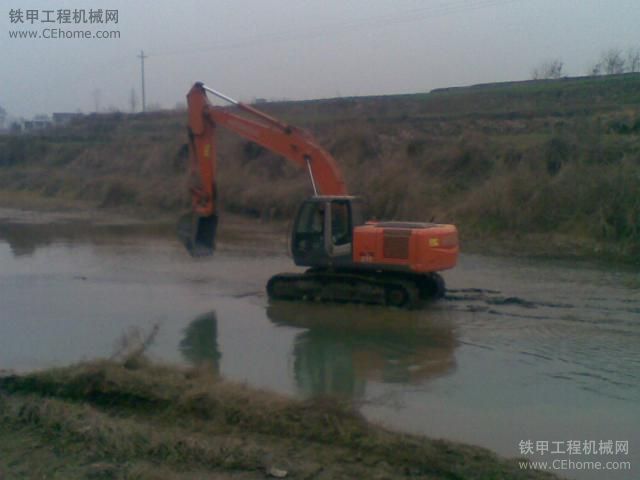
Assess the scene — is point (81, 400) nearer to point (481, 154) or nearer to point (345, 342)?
point (345, 342)

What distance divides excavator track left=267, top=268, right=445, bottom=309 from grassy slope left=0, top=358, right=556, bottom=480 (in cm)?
552

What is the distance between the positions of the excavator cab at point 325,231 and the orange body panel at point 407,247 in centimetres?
24

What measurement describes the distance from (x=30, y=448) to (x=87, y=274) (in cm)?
1096

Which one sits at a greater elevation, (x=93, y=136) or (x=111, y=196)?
(x=93, y=136)

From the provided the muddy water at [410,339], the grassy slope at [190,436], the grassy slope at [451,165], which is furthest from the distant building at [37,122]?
the grassy slope at [190,436]

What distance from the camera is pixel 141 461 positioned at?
250 inches

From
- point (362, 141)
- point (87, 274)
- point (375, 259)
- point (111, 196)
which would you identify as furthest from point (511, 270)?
point (111, 196)

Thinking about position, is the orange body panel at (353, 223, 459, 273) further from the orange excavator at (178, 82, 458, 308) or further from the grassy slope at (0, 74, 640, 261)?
the grassy slope at (0, 74, 640, 261)

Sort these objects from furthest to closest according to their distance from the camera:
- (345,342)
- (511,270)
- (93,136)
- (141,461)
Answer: (93,136) → (511,270) → (345,342) → (141,461)

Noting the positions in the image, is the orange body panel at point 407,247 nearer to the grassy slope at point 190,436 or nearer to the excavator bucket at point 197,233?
the excavator bucket at point 197,233

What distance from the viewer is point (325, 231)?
44.5 feet

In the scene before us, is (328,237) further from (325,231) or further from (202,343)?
(202,343)

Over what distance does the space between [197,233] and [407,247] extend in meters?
4.05

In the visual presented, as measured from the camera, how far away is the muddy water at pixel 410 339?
8031 mm
